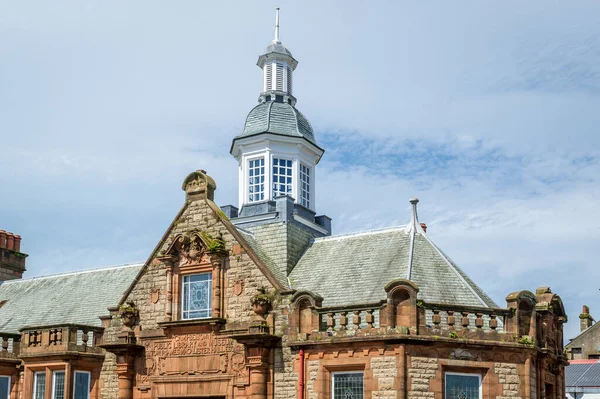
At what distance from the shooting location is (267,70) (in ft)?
120

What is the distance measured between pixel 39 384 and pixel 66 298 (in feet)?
17.3

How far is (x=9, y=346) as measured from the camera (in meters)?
34.7

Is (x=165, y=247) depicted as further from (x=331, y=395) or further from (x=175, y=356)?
(x=331, y=395)

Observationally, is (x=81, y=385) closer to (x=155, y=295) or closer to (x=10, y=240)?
(x=155, y=295)

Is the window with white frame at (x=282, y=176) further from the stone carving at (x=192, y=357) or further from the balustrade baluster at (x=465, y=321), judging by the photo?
the balustrade baluster at (x=465, y=321)

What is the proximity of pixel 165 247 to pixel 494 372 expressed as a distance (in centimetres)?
1194

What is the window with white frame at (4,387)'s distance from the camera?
34000 mm

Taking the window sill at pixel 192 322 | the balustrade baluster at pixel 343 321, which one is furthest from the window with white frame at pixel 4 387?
the balustrade baluster at pixel 343 321

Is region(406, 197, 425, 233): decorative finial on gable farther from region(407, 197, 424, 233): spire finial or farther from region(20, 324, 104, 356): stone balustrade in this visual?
region(20, 324, 104, 356): stone balustrade

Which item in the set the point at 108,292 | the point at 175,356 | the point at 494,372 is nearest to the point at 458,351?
the point at 494,372

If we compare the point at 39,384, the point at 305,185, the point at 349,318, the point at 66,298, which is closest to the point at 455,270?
the point at 349,318

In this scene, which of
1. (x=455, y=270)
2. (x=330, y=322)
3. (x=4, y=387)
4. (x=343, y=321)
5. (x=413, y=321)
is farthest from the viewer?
(x=4, y=387)

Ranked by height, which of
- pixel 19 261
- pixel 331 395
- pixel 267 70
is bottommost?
pixel 331 395

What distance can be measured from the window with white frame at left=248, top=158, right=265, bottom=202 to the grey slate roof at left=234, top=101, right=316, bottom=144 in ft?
3.82
